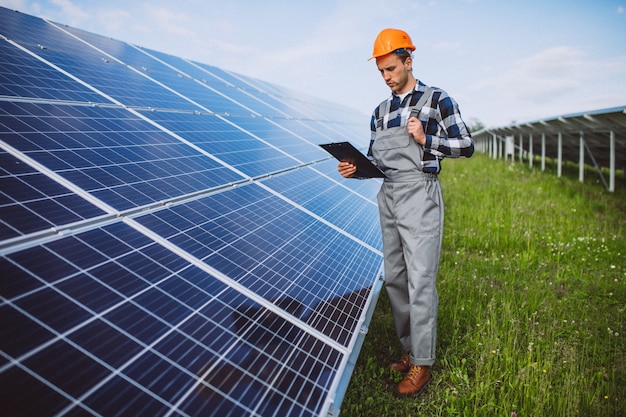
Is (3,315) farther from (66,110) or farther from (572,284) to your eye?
(572,284)

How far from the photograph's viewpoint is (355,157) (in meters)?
3.16

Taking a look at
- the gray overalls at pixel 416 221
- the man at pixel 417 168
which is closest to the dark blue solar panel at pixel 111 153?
the man at pixel 417 168

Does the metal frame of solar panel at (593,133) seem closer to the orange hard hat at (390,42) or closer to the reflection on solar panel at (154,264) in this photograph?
the orange hard hat at (390,42)

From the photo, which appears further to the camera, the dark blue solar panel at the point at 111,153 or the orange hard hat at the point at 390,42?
the orange hard hat at the point at 390,42

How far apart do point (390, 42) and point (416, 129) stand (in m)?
0.72

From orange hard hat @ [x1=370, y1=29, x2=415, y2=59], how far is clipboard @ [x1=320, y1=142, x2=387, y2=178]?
0.80 metres

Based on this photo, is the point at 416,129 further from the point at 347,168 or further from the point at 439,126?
the point at 347,168

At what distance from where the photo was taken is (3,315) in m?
1.57

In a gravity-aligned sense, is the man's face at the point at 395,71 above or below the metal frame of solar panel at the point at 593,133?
above

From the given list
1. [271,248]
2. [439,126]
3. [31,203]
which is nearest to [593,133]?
[439,126]

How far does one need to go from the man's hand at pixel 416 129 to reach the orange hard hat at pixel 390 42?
1.92 ft

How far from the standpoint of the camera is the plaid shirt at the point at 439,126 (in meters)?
3.13

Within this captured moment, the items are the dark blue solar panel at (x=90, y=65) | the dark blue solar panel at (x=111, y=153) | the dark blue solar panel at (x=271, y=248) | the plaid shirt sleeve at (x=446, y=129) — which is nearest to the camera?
the dark blue solar panel at (x=271, y=248)

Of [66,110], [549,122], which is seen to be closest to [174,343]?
[66,110]
